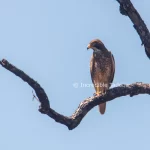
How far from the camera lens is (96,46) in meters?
9.59

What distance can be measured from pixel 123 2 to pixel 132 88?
1.25 meters

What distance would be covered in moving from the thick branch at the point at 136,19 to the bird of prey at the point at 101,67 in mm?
2877

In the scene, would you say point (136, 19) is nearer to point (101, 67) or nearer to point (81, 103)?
point (81, 103)

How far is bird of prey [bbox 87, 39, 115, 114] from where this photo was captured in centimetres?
943

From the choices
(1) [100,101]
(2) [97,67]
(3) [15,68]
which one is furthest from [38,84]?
(2) [97,67]

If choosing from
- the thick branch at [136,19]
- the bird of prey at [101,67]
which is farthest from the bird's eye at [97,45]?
the thick branch at [136,19]

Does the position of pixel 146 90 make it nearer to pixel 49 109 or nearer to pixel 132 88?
pixel 132 88

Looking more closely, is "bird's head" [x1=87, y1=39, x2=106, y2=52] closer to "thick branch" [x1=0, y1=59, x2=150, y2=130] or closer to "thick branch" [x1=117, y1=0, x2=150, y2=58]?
"thick branch" [x1=0, y1=59, x2=150, y2=130]

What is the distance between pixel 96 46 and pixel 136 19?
3174 mm

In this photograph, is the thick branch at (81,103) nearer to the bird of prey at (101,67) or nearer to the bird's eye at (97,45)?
the bird of prey at (101,67)

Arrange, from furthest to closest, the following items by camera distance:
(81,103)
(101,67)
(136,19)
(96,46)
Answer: (96,46) < (101,67) < (81,103) < (136,19)

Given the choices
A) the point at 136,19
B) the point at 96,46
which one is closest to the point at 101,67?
the point at 96,46

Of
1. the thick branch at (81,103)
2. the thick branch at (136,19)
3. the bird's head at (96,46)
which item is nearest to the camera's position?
the thick branch at (81,103)

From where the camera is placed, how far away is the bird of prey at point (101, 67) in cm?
943
